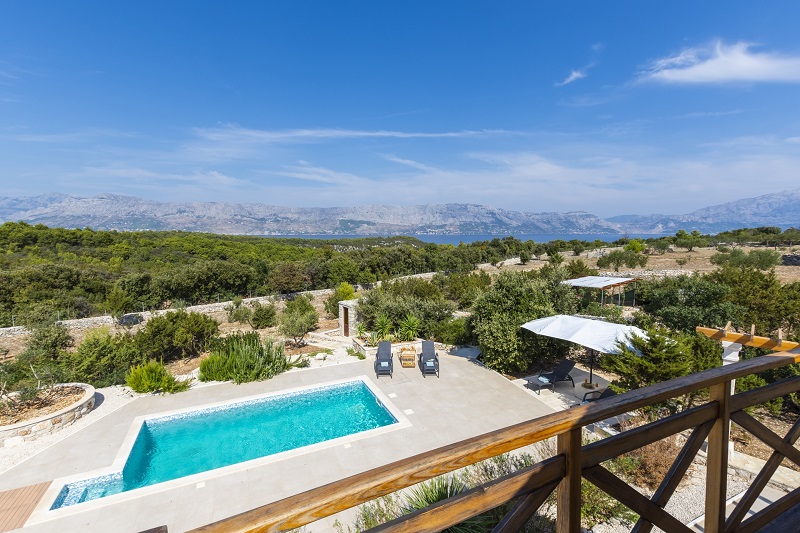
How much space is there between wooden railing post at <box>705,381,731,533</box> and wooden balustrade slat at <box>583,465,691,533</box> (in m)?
0.34

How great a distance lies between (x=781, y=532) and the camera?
6.19ft

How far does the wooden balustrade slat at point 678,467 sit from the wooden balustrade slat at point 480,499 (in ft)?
1.81

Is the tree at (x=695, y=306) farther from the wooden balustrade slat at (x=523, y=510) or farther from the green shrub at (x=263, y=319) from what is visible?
the green shrub at (x=263, y=319)

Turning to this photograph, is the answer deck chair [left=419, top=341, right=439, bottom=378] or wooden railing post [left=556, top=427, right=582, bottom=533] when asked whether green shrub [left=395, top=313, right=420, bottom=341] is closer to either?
deck chair [left=419, top=341, right=439, bottom=378]

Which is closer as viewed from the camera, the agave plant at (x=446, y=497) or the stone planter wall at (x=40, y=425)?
the agave plant at (x=446, y=497)

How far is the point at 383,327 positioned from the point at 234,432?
22.0 ft

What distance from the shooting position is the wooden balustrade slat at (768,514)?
5.60 feet

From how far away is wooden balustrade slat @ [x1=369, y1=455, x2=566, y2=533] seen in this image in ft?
3.28

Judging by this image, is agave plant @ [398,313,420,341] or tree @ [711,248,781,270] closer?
agave plant @ [398,313,420,341]

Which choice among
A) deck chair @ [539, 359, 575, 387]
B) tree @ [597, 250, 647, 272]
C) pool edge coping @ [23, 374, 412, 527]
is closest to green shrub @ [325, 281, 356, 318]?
pool edge coping @ [23, 374, 412, 527]

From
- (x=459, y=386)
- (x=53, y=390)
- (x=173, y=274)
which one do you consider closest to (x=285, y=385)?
(x=459, y=386)

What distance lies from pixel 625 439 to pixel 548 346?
31.3ft

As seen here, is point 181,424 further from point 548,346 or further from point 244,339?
point 548,346

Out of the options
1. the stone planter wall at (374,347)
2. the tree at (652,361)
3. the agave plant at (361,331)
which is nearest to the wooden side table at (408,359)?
the stone planter wall at (374,347)
